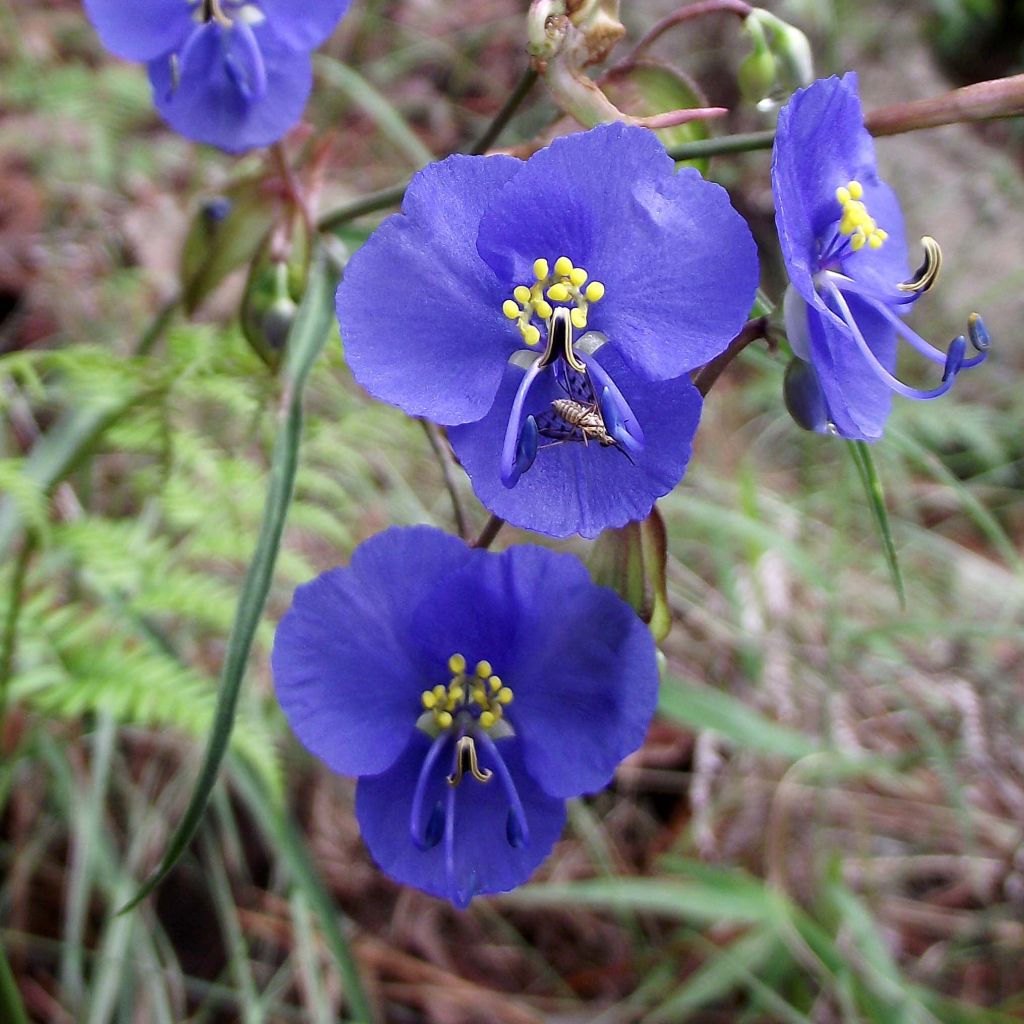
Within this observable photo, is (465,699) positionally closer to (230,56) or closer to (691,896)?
(230,56)

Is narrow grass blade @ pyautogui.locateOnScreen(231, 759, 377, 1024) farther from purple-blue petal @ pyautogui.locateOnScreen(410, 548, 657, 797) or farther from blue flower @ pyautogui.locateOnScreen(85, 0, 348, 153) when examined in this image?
blue flower @ pyautogui.locateOnScreen(85, 0, 348, 153)

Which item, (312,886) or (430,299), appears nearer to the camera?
(430,299)

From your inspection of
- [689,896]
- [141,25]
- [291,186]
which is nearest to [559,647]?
[291,186]

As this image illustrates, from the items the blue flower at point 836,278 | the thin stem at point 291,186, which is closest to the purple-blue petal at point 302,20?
the thin stem at point 291,186

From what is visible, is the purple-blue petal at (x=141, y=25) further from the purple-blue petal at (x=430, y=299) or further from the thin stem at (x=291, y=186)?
the purple-blue petal at (x=430, y=299)

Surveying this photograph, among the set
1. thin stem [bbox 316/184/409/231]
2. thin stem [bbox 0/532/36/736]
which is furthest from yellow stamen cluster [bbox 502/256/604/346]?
thin stem [bbox 0/532/36/736]

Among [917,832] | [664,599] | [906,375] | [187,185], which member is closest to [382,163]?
[187,185]
